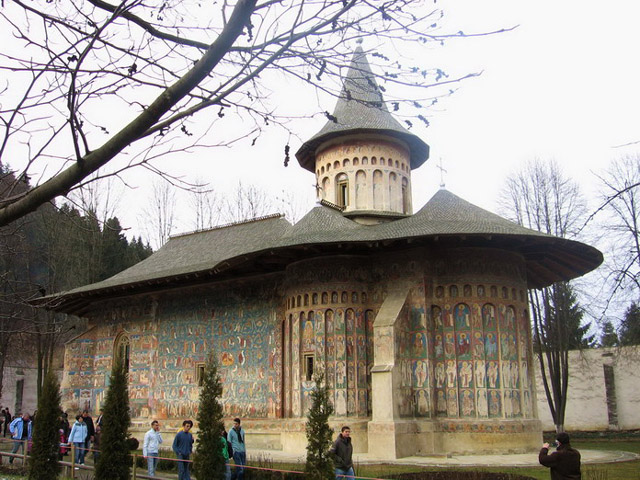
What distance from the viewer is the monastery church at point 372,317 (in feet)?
52.3

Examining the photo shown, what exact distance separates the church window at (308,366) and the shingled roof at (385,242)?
255 cm

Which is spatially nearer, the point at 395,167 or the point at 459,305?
the point at 459,305

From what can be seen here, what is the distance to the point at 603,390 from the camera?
27812 millimetres

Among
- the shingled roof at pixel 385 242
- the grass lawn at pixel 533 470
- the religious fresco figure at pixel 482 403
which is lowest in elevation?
the grass lawn at pixel 533 470

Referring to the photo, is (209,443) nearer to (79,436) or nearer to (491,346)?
(79,436)

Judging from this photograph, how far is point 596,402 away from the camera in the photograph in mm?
27891

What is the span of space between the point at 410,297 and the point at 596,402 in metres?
15.2

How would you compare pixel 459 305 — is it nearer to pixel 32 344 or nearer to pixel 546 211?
pixel 546 211

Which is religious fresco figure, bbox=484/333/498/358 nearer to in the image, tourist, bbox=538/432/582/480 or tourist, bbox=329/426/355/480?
tourist, bbox=329/426/355/480

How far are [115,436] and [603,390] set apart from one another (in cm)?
2212

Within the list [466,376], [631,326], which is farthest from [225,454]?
[631,326]

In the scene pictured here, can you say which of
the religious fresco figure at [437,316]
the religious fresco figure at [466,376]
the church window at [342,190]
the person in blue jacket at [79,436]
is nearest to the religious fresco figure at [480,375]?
the religious fresco figure at [466,376]

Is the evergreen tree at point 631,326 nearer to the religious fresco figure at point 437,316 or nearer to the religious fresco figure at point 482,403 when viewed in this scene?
the religious fresco figure at point 482,403

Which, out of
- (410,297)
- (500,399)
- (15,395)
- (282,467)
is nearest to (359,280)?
(410,297)
